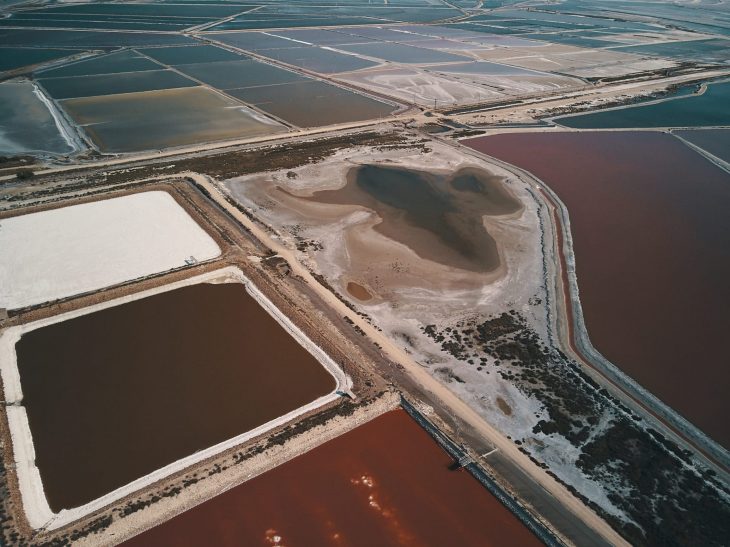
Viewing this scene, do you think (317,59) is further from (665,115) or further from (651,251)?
(651,251)

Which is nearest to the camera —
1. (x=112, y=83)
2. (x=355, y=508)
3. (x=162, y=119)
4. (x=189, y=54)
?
(x=355, y=508)

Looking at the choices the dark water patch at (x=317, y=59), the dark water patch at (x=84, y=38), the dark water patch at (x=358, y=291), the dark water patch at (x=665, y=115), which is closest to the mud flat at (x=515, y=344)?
the dark water patch at (x=358, y=291)

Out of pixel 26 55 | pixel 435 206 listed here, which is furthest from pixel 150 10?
pixel 435 206

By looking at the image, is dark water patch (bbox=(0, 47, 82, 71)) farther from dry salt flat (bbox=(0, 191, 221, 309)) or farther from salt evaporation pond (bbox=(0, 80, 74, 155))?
dry salt flat (bbox=(0, 191, 221, 309))

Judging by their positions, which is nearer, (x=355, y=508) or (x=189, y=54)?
(x=355, y=508)

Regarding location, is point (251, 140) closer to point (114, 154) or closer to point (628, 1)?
point (114, 154)

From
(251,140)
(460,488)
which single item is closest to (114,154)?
(251,140)

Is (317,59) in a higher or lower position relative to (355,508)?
higher
